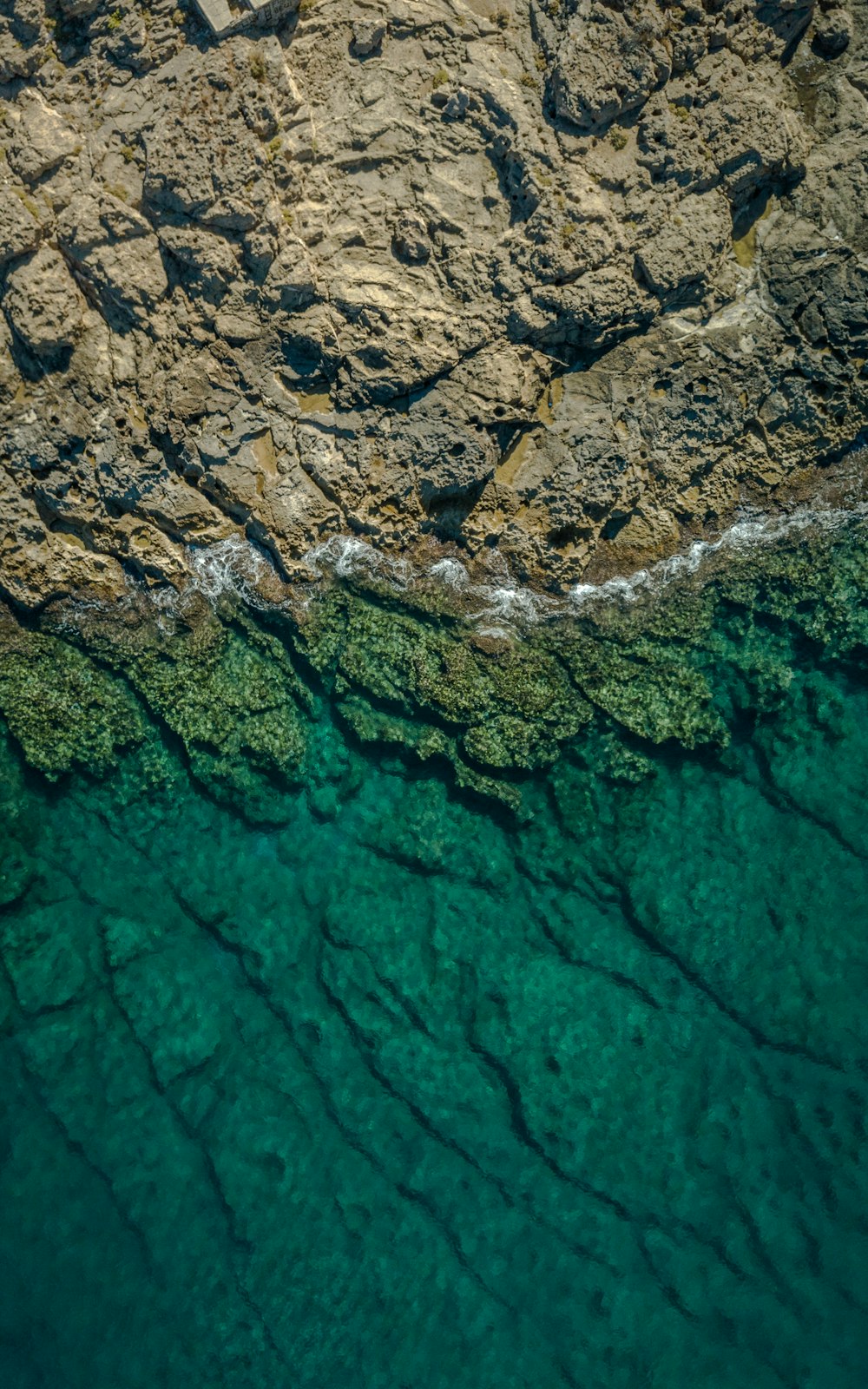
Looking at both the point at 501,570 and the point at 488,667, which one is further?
the point at 488,667

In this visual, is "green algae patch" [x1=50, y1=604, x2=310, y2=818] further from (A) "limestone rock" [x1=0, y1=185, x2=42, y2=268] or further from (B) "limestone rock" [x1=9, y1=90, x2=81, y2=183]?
(B) "limestone rock" [x1=9, y1=90, x2=81, y2=183]

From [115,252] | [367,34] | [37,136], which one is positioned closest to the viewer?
[367,34]

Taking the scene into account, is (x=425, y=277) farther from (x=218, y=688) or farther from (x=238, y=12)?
(x=218, y=688)

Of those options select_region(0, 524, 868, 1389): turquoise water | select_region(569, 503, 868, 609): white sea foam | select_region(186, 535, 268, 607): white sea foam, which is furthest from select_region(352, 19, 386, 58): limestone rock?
select_region(0, 524, 868, 1389): turquoise water

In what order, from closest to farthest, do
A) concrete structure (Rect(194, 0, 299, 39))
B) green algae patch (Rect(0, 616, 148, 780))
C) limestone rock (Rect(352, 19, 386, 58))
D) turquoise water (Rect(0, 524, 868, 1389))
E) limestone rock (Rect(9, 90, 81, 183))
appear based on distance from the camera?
1. concrete structure (Rect(194, 0, 299, 39))
2. limestone rock (Rect(352, 19, 386, 58))
3. limestone rock (Rect(9, 90, 81, 183))
4. turquoise water (Rect(0, 524, 868, 1389))
5. green algae patch (Rect(0, 616, 148, 780))

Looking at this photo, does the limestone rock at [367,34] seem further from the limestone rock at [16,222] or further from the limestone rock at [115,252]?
the limestone rock at [16,222]

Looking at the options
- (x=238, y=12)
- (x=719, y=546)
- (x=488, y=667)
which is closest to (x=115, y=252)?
(x=238, y=12)

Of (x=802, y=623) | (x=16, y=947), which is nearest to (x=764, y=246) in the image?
(x=802, y=623)
